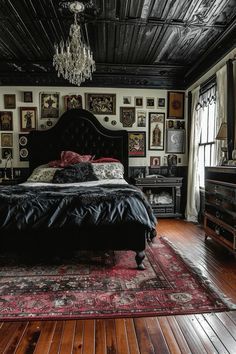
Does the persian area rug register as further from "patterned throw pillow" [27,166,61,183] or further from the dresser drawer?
"patterned throw pillow" [27,166,61,183]

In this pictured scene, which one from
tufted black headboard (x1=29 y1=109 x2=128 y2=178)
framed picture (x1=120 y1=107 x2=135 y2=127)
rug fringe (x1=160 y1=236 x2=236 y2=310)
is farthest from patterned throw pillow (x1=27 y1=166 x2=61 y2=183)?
rug fringe (x1=160 y1=236 x2=236 y2=310)

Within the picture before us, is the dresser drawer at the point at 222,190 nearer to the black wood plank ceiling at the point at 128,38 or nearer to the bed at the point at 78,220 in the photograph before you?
the bed at the point at 78,220

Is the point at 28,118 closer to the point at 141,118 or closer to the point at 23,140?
the point at 23,140

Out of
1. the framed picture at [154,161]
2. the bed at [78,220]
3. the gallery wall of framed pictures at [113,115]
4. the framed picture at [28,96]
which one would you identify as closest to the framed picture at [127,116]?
the gallery wall of framed pictures at [113,115]

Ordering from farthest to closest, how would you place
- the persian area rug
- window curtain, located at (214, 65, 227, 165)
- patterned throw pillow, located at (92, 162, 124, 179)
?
patterned throw pillow, located at (92, 162, 124, 179)
window curtain, located at (214, 65, 227, 165)
the persian area rug

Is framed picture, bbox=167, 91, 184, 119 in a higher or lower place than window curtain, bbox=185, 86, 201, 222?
higher

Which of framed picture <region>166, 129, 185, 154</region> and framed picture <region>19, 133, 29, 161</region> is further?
framed picture <region>166, 129, 185, 154</region>

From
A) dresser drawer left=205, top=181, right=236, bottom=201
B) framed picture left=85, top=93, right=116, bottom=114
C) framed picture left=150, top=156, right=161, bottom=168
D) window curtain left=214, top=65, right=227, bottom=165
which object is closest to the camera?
dresser drawer left=205, top=181, right=236, bottom=201

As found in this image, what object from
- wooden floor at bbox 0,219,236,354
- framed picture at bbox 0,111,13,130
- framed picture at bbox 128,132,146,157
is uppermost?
framed picture at bbox 0,111,13,130

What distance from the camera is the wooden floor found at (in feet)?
4.97

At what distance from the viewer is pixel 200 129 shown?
465cm

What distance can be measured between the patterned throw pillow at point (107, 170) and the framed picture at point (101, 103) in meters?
1.21

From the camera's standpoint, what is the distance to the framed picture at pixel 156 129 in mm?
5227

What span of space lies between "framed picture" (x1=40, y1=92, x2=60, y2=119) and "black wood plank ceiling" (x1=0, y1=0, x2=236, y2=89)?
0.24 metres
